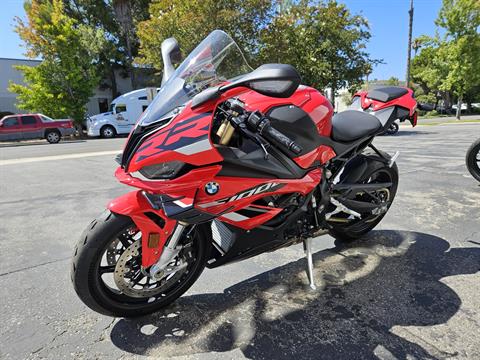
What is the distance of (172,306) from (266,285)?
704 mm

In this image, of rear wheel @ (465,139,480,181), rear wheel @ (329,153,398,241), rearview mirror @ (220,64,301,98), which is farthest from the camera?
rear wheel @ (465,139,480,181)

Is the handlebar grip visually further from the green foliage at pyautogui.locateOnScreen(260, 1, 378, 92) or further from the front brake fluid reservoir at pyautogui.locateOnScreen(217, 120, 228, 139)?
the green foliage at pyautogui.locateOnScreen(260, 1, 378, 92)

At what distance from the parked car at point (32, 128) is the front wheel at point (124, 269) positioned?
18.4m

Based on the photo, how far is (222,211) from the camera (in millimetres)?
1921

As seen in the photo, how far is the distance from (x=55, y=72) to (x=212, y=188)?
74.1 feet

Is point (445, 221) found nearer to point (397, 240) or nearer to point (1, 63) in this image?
point (397, 240)

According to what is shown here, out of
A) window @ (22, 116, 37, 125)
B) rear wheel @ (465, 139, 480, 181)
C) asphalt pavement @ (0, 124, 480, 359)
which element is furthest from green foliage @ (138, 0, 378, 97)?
asphalt pavement @ (0, 124, 480, 359)

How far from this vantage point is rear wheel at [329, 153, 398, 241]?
2.94 m

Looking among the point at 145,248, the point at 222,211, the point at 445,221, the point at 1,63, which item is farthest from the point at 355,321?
the point at 1,63

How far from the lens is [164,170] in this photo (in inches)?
68.5

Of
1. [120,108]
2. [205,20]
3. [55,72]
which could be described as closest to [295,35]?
[205,20]

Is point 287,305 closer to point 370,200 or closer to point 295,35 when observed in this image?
point 370,200

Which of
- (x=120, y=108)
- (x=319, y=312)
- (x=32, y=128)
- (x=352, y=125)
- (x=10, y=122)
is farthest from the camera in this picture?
(x=120, y=108)

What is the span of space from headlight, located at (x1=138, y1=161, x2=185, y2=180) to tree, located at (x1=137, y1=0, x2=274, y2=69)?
15.8 m
